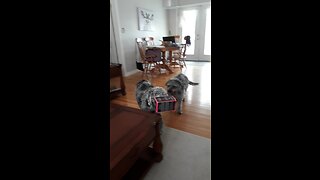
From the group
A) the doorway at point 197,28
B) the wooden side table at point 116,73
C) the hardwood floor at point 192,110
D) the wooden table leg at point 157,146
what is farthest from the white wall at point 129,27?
the wooden table leg at point 157,146

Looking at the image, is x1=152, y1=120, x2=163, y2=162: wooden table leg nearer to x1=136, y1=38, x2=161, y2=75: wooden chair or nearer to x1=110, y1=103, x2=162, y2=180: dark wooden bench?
x1=110, y1=103, x2=162, y2=180: dark wooden bench

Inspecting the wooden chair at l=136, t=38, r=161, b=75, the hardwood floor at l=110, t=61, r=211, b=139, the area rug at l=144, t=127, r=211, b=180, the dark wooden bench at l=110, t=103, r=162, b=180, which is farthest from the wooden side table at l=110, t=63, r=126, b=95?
the wooden chair at l=136, t=38, r=161, b=75

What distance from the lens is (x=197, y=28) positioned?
5.94 metres

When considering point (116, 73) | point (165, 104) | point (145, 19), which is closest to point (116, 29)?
point (145, 19)

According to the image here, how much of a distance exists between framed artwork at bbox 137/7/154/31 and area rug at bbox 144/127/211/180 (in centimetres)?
351

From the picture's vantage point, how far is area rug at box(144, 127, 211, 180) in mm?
1211

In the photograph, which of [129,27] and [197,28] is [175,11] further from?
[129,27]

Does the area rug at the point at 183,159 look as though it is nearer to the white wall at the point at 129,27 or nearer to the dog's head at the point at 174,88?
the dog's head at the point at 174,88
